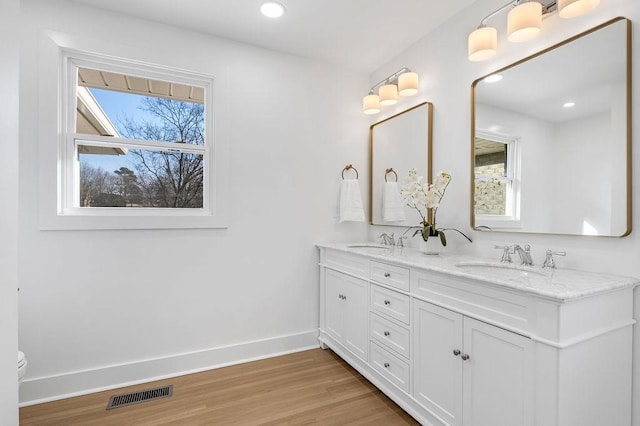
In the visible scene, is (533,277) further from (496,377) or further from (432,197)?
(432,197)

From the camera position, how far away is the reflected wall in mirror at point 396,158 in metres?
2.48

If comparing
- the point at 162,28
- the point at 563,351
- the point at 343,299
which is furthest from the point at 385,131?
the point at 563,351

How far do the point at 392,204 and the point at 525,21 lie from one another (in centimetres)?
151

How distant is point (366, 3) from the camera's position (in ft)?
6.95

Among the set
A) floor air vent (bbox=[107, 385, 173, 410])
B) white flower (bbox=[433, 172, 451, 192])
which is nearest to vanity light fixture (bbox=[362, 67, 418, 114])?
white flower (bbox=[433, 172, 451, 192])

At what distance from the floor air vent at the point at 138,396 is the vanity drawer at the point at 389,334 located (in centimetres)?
143

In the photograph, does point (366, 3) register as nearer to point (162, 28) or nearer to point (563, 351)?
point (162, 28)

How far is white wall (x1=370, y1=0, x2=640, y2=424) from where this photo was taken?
139cm

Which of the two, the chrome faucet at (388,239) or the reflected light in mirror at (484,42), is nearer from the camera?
the reflected light in mirror at (484,42)

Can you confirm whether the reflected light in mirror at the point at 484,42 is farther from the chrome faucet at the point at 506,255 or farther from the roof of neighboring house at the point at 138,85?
the roof of neighboring house at the point at 138,85

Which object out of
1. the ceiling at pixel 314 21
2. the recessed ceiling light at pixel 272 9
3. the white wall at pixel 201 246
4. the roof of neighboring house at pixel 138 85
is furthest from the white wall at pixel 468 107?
the roof of neighboring house at pixel 138 85

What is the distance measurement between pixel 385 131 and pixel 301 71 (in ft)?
3.00

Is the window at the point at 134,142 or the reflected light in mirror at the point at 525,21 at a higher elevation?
the reflected light in mirror at the point at 525,21

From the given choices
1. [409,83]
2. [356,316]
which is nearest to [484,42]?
[409,83]
